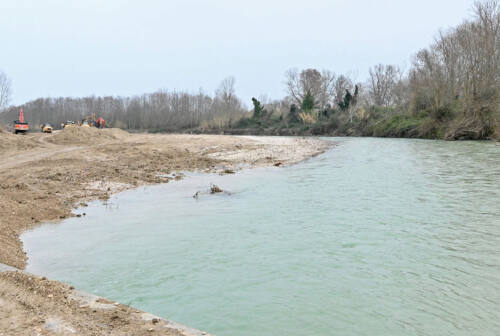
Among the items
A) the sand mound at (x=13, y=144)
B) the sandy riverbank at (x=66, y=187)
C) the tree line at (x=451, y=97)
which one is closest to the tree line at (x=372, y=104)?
the tree line at (x=451, y=97)

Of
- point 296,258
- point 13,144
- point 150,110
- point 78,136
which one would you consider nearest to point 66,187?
point 296,258

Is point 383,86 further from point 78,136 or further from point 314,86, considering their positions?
point 78,136

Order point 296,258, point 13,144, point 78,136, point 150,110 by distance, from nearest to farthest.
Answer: point 296,258
point 13,144
point 78,136
point 150,110

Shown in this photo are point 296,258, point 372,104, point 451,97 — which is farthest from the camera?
point 372,104

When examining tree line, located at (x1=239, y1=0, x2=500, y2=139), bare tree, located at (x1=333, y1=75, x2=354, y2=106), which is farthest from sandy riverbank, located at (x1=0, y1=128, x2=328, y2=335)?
bare tree, located at (x1=333, y1=75, x2=354, y2=106)

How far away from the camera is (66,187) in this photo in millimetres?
11867

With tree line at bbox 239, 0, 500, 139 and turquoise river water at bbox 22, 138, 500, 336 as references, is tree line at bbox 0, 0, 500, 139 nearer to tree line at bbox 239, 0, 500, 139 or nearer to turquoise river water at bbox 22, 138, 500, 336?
tree line at bbox 239, 0, 500, 139

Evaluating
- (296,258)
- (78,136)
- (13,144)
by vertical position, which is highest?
(78,136)

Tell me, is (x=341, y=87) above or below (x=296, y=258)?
above

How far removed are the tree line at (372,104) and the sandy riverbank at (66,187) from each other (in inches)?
857

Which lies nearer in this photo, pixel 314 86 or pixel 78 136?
pixel 78 136

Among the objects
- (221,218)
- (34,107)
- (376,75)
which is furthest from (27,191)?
(34,107)

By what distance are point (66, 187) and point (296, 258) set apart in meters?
8.41

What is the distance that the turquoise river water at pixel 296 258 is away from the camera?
4516 millimetres
